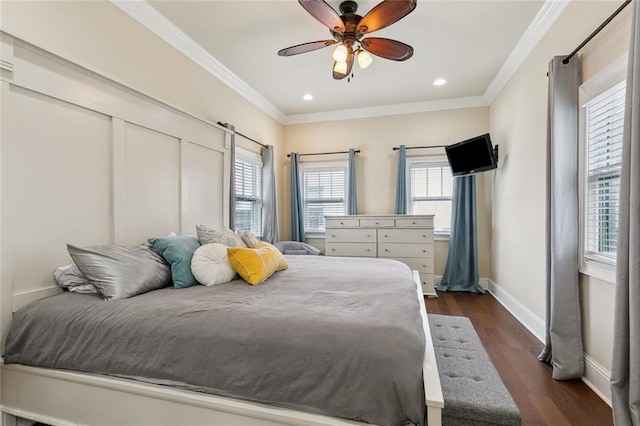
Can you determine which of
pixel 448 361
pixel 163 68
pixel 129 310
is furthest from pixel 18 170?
pixel 448 361

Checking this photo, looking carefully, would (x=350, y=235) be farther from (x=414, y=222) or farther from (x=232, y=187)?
(x=232, y=187)

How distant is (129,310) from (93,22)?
2.08 metres

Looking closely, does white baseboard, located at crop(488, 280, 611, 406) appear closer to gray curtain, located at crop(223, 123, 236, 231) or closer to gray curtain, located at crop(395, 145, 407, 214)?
gray curtain, located at crop(395, 145, 407, 214)

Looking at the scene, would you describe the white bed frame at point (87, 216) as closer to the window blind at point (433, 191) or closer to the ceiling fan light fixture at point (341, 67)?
the ceiling fan light fixture at point (341, 67)

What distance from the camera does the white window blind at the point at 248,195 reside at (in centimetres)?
403

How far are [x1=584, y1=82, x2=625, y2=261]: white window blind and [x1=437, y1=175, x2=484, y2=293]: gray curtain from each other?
2.30m

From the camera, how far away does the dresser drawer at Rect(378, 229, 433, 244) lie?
4.26m

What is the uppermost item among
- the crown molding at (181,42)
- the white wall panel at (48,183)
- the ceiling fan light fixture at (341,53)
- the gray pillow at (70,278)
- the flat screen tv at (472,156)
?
the crown molding at (181,42)

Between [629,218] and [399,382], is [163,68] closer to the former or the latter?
[399,382]

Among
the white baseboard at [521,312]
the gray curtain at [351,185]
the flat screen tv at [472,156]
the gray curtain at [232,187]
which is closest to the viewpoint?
the white baseboard at [521,312]

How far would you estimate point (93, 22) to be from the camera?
2.12m

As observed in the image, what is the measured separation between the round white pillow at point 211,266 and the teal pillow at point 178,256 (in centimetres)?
4

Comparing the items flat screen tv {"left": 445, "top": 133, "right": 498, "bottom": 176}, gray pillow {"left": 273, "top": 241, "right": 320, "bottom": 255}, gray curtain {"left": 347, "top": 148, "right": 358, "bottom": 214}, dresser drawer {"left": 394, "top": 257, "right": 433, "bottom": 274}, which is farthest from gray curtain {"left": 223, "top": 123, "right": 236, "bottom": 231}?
flat screen tv {"left": 445, "top": 133, "right": 498, "bottom": 176}

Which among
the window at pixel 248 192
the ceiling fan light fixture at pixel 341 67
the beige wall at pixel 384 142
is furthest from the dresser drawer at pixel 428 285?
the ceiling fan light fixture at pixel 341 67
